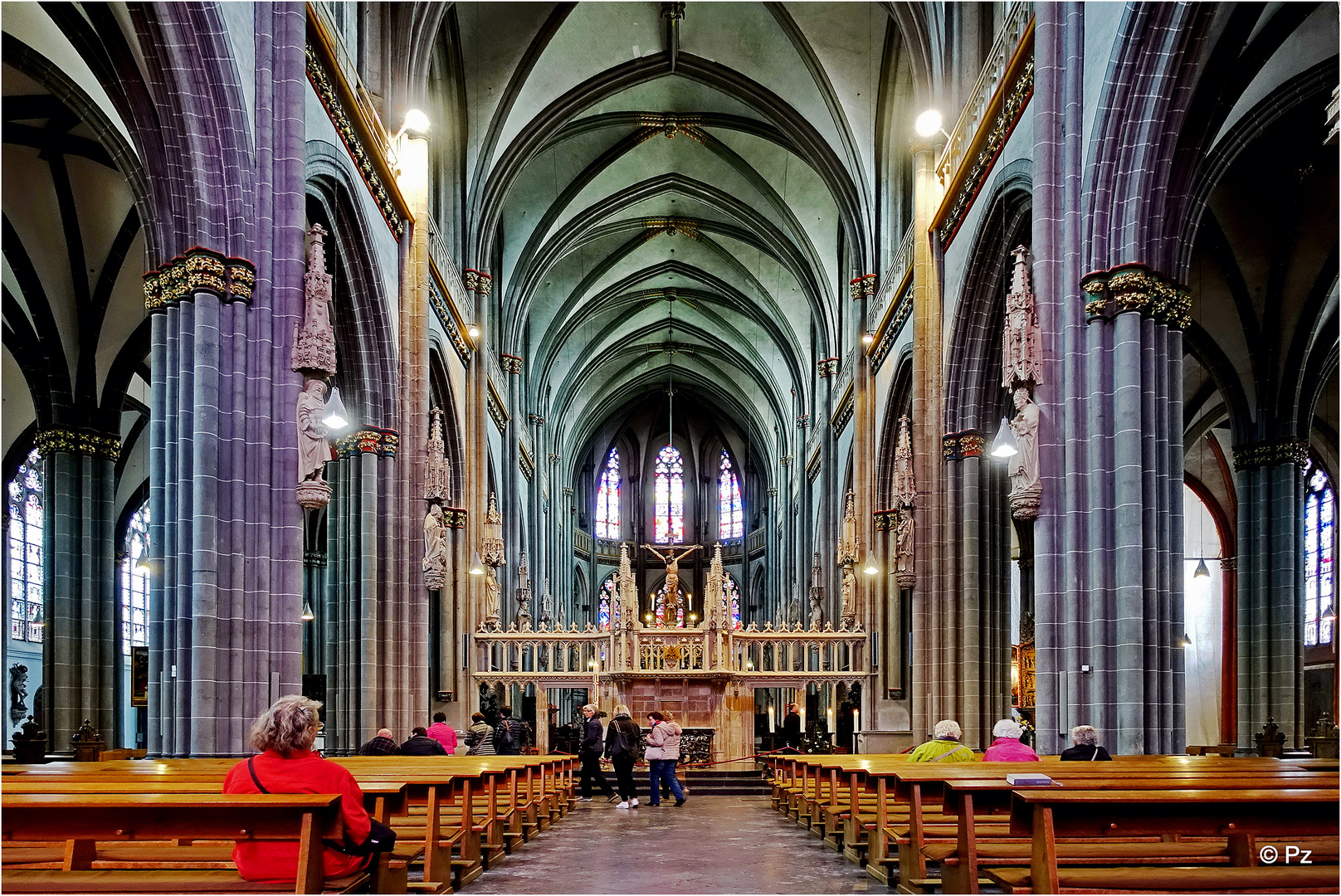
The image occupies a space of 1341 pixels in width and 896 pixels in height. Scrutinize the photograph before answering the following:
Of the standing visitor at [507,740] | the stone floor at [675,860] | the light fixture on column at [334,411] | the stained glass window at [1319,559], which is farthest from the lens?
the stained glass window at [1319,559]

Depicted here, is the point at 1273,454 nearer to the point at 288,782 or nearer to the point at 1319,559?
the point at 1319,559

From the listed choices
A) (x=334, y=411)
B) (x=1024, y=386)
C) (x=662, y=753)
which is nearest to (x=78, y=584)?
(x=334, y=411)

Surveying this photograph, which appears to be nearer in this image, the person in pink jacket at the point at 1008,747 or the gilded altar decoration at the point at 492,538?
the person in pink jacket at the point at 1008,747

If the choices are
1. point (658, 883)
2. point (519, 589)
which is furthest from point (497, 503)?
point (658, 883)

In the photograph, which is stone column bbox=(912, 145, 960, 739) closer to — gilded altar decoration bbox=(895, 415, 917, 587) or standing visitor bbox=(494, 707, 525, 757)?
gilded altar decoration bbox=(895, 415, 917, 587)

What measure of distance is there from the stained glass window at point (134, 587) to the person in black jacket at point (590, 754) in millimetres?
16707

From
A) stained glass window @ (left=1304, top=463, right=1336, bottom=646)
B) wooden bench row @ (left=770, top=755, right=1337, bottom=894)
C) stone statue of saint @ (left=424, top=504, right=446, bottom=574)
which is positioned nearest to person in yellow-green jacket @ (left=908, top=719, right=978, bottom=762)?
wooden bench row @ (left=770, top=755, right=1337, bottom=894)

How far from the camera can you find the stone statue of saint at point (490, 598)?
27.7 metres

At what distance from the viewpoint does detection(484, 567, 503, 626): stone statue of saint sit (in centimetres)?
2767

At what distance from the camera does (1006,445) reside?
542 inches

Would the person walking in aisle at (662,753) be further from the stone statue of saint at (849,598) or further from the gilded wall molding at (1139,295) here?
the stone statue of saint at (849,598)

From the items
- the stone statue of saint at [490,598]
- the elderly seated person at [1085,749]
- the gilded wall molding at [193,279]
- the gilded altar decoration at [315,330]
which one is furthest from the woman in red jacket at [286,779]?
the stone statue of saint at [490,598]

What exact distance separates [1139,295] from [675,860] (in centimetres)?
693

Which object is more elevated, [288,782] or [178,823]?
[288,782]
